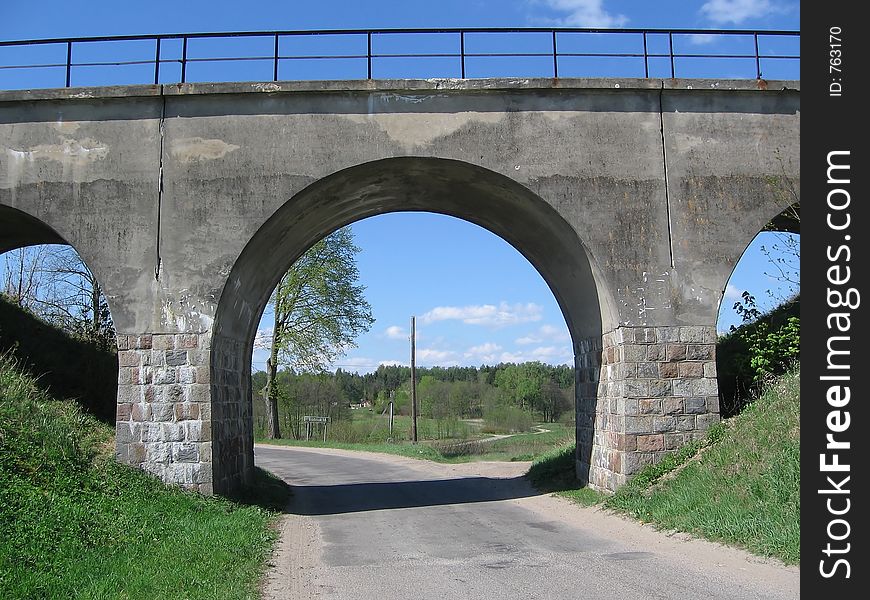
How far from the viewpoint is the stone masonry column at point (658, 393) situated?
456 inches

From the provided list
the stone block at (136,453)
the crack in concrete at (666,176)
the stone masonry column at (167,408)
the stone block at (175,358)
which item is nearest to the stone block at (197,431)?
the stone masonry column at (167,408)

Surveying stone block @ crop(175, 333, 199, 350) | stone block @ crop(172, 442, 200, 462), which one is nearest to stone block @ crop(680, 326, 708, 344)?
stone block @ crop(175, 333, 199, 350)

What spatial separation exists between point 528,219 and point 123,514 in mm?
7795

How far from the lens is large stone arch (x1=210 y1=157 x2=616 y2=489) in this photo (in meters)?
12.1

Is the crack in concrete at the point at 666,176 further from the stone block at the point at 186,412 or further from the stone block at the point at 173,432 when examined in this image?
the stone block at the point at 173,432

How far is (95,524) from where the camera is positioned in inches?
338

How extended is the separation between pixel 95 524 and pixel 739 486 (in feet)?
24.6

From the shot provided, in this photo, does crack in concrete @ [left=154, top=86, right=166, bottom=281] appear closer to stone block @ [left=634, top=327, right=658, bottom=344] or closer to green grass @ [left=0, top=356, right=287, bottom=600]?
green grass @ [left=0, top=356, right=287, bottom=600]

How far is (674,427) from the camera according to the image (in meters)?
11.7

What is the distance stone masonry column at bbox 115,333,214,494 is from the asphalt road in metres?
1.76

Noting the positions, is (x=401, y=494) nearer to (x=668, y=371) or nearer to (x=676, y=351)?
(x=668, y=371)

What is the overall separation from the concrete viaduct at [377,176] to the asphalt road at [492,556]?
1.87 m
